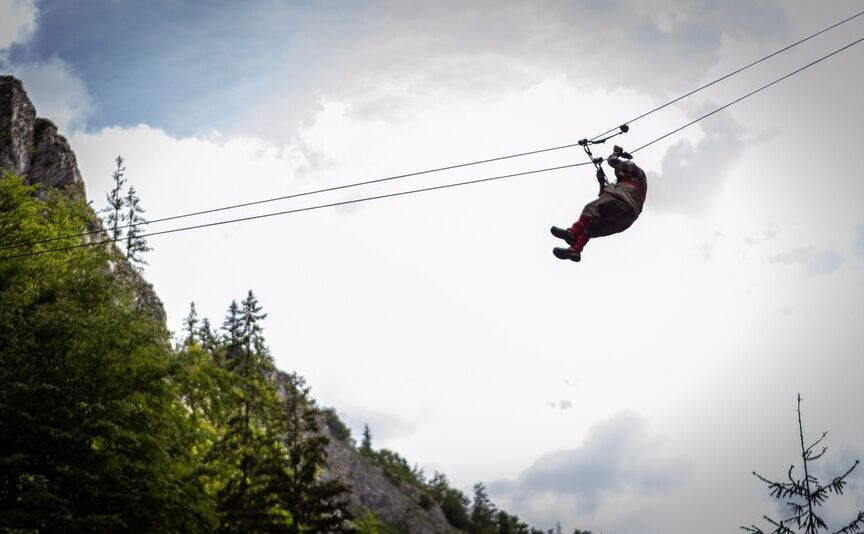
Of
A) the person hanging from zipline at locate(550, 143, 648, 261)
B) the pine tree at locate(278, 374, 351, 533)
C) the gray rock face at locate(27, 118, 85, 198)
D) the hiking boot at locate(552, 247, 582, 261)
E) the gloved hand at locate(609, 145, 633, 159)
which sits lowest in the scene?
the pine tree at locate(278, 374, 351, 533)

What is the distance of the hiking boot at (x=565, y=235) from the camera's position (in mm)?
11102

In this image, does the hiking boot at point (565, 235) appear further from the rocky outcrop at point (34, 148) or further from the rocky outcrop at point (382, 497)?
the rocky outcrop at point (382, 497)

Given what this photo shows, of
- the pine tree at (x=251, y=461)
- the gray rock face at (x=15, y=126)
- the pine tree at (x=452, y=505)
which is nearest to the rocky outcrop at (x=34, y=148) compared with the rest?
the gray rock face at (x=15, y=126)

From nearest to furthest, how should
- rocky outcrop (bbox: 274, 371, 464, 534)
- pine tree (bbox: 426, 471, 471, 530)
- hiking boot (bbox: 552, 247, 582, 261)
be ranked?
hiking boot (bbox: 552, 247, 582, 261), rocky outcrop (bbox: 274, 371, 464, 534), pine tree (bbox: 426, 471, 471, 530)

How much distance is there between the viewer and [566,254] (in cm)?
1095

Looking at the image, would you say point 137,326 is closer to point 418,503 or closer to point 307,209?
point 307,209

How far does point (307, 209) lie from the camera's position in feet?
40.0

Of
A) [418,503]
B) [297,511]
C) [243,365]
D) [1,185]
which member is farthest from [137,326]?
[418,503]

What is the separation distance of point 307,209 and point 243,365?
13.9 m

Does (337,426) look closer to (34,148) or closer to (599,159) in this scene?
(34,148)

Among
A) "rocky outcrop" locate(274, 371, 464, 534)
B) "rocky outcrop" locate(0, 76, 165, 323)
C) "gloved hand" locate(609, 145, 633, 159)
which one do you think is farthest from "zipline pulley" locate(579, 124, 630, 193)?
"rocky outcrop" locate(274, 371, 464, 534)

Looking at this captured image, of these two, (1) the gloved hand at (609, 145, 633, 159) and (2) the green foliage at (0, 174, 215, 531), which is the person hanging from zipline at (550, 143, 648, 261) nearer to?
(1) the gloved hand at (609, 145, 633, 159)

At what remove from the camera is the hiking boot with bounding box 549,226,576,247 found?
1110cm

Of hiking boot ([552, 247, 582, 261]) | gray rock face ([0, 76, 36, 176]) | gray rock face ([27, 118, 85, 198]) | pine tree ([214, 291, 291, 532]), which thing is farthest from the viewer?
gray rock face ([27, 118, 85, 198])
